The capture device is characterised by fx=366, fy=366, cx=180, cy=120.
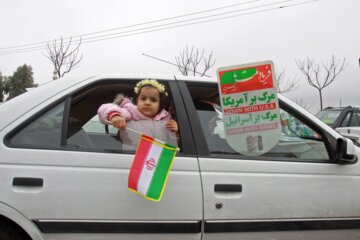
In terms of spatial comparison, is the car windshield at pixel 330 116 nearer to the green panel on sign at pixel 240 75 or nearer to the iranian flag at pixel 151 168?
the green panel on sign at pixel 240 75

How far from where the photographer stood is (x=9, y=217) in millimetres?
2092

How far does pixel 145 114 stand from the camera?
8.41ft

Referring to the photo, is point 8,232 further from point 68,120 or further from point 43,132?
point 68,120

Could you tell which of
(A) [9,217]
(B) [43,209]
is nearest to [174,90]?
(B) [43,209]

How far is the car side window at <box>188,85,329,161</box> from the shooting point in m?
2.51

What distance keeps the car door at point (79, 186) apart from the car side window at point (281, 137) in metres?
0.24

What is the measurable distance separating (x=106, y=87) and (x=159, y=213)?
100 centimetres

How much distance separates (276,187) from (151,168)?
839 mm

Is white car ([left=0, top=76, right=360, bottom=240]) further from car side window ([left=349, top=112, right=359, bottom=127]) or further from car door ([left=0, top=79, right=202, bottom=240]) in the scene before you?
car side window ([left=349, top=112, right=359, bottom=127])

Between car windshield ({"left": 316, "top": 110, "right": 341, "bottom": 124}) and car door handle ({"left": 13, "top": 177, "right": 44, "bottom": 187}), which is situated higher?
car door handle ({"left": 13, "top": 177, "right": 44, "bottom": 187})

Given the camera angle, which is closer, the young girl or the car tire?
the car tire

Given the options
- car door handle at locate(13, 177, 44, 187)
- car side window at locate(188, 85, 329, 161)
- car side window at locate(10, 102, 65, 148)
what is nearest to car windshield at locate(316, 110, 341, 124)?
car side window at locate(188, 85, 329, 161)

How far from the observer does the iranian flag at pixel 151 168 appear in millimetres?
2217

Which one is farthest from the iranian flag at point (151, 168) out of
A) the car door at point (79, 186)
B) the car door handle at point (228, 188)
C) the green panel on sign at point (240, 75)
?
the green panel on sign at point (240, 75)
